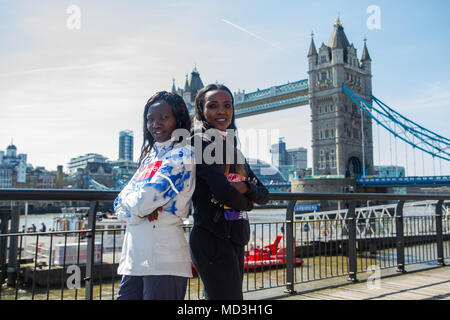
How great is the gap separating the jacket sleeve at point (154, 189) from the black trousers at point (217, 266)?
227 millimetres

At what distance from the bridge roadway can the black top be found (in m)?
1.51

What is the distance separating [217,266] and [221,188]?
1.02ft

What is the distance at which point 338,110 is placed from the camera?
42.8 meters

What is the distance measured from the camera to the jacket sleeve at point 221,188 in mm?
1471

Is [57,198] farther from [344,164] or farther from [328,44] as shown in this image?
[328,44]

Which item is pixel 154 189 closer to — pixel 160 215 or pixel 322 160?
pixel 160 215

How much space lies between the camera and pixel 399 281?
3.62m

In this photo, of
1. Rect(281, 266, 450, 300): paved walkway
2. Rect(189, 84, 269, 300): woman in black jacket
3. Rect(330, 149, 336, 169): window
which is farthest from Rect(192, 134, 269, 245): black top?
Rect(330, 149, 336, 169): window

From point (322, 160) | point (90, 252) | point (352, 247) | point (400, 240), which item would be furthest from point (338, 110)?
point (90, 252)

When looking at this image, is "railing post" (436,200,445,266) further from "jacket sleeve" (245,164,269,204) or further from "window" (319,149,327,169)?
"window" (319,149,327,169)
